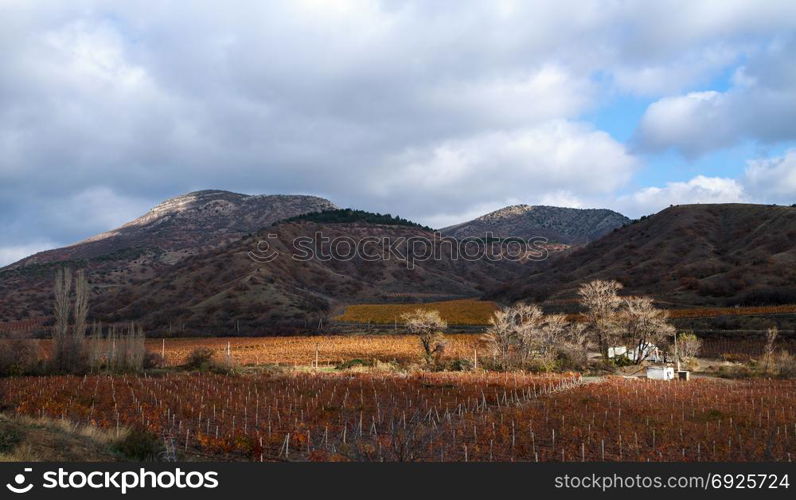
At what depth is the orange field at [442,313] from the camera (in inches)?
3371

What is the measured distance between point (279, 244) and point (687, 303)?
91.6 m

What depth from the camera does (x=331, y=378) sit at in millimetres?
32625

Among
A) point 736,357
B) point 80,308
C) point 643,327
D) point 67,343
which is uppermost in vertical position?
point 80,308

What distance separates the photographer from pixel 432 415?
21812 millimetres

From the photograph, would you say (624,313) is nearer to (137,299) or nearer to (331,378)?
(331,378)

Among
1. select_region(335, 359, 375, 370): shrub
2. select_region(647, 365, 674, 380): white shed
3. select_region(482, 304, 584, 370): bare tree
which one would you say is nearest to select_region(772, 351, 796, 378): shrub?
select_region(647, 365, 674, 380): white shed

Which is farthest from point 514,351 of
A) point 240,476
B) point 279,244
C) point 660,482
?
point 279,244

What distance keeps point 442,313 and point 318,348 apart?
3848 cm

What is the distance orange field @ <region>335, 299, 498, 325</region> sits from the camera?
85.6 meters

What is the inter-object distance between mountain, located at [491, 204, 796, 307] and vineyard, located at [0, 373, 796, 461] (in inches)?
2052

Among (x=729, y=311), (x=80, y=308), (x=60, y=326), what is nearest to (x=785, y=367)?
(x=729, y=311)

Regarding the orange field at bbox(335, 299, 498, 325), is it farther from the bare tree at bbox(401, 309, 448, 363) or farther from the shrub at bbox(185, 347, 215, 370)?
the shrub at bbox(185, 347, 215, 370)

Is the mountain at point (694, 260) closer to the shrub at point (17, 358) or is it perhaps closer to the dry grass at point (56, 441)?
the shrub at point (17, 358)

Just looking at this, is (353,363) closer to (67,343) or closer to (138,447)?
(67,343)
